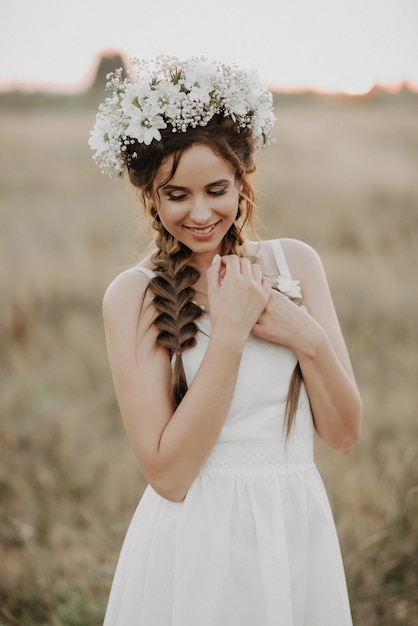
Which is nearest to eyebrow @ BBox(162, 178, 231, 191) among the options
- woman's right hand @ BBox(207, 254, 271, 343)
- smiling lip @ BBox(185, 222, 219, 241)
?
smiling lip @ BBox(185, 222, 219, 241)

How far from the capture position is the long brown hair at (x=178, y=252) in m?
2.23

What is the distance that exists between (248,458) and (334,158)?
1261 centimetres

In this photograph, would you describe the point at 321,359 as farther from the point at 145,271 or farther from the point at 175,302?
the point at 145,271

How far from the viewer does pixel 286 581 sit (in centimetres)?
215

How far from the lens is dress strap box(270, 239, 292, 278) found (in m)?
2.44

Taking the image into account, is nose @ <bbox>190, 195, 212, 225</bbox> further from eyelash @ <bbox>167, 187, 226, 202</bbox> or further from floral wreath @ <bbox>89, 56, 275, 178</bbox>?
floral wreath @ <bbox>89, 56, 275, 178</bbox>

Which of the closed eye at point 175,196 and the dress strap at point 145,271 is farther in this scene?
the dress strap at point 145,271

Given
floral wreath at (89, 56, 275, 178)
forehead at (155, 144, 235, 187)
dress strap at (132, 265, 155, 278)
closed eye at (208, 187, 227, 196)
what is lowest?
dress strap at (132, 265, 155, 278)

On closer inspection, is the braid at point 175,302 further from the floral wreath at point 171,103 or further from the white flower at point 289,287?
the floral wreath at point 171,103

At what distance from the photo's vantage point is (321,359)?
2.20 m

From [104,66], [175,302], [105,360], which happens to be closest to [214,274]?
[175,302]

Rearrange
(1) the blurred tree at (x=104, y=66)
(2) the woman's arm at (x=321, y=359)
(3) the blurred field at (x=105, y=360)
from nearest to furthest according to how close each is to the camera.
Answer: (2) the woman's arm at (x=321, y=359), (3) the blurred field at (x=105, y=360), (1) the blurred tree at (x=104, y=66)

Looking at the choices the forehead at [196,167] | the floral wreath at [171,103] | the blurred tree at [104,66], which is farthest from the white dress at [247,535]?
the blurred tree at [104,66]

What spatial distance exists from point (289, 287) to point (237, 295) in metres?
0.26
